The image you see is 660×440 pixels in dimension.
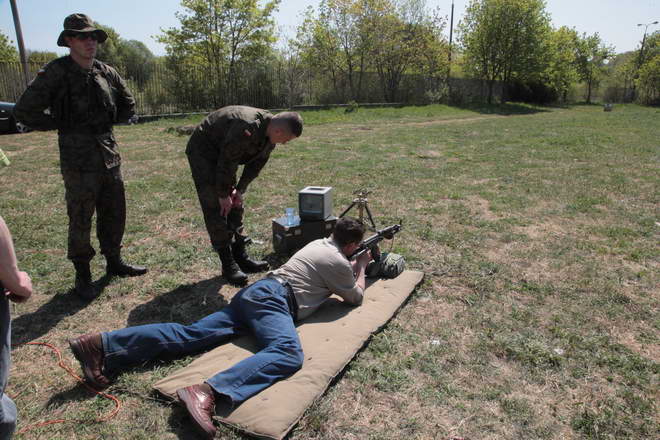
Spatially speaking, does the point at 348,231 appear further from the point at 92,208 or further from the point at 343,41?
the point at 343,41

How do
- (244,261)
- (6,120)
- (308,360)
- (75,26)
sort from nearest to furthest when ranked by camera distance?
(308,360), (75,26), (244,261), (6,120)

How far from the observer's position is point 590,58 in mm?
45594

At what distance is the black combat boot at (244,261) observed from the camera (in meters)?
4.53

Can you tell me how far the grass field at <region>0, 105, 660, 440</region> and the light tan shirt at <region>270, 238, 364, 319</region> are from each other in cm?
53

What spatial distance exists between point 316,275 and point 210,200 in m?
1.32

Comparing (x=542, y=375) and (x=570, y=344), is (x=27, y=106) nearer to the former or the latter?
(x=542, y=375)

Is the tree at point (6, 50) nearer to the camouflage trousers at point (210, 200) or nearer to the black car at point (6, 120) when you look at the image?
the black car at point (6, 120)

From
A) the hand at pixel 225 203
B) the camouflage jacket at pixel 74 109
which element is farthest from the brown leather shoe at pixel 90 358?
the camouflage jacket at pixel 74 109

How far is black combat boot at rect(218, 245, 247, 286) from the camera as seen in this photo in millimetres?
4254

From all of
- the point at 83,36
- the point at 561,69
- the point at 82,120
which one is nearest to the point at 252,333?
the point at 82,120

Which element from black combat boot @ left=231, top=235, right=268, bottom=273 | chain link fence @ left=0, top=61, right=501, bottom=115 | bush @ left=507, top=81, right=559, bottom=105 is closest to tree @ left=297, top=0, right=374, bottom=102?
chain link fence @ left=0, top=61, right=501, bottom=115

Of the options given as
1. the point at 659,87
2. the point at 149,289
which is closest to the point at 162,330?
the point at 149,289

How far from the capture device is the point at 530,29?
2900 centimetres

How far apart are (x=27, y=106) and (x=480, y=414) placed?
4.04 metres
